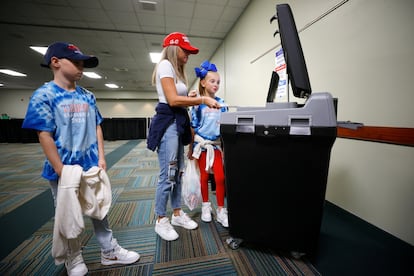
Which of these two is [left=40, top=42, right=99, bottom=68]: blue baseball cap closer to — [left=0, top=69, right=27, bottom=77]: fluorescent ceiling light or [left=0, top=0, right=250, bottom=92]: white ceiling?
[left=0, top=0, right=250, bottom=92]: white ceiling

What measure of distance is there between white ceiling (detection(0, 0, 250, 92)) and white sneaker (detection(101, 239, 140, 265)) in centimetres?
330

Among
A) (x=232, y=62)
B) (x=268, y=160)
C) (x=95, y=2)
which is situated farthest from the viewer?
(x=232, y=62)

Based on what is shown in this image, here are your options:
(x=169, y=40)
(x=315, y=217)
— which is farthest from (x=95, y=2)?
(x=315, y=217)

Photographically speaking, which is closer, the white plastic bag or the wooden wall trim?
the wooden wall trim

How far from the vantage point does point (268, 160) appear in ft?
2.82

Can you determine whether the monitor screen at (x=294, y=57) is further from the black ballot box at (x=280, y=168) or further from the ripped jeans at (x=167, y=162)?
the ripped jeans at (x=167, y=162)

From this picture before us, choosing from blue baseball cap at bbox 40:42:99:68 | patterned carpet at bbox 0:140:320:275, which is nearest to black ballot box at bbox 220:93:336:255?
patterned carpet at bbox 0:140:320:275

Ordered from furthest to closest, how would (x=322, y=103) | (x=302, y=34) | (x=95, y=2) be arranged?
(x=95, y=2), (x=302, y=34), (x=322, y=103)

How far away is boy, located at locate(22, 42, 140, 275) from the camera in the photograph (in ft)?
2.49

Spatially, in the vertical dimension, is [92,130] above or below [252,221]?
above

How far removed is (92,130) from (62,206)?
0.36 metres

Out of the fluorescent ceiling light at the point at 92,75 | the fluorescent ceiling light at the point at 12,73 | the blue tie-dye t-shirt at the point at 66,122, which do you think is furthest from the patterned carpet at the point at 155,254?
the fluorescent ceiling light at the point at 12,73

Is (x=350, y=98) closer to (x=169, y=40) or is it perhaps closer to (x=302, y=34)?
(x=302, y=34)

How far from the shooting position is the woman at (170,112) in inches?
40.9
